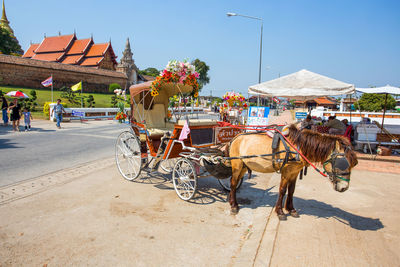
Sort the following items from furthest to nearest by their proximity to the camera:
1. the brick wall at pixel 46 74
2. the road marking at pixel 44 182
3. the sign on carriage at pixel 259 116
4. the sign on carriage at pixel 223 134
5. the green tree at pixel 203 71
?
1. the green tree at pixel 203 71
2. the brick wall at pixel 46 74
3. the sign on carriage at pixel 259 116
4. the sign on carriage at pixel 223 134
5. the road marking at pixel 44 182

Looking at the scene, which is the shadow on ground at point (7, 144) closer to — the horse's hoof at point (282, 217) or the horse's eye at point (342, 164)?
the horse's hoof at point (282, 217)

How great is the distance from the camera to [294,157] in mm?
4070

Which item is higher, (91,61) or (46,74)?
(91,61)

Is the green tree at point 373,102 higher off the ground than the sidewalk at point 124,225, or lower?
higher

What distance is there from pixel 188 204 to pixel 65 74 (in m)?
44.2

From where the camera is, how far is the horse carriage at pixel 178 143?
5.03 metres

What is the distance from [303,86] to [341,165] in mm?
6290

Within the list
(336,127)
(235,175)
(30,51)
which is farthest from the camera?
(30,51)

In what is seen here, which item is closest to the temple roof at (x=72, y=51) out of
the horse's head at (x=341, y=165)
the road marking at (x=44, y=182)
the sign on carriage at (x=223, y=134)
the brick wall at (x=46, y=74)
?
the brick wall at (x=46, y=74)

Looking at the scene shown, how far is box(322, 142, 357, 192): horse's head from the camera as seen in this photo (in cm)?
356

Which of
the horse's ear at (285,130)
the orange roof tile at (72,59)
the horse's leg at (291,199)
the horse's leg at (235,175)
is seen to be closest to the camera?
the horse's ear at (285,130)

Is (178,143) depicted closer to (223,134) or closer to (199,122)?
(199,122)

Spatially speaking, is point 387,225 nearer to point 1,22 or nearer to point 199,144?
point 199,144

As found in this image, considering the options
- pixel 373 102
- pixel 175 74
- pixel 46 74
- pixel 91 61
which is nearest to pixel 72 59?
pixel 91 61
